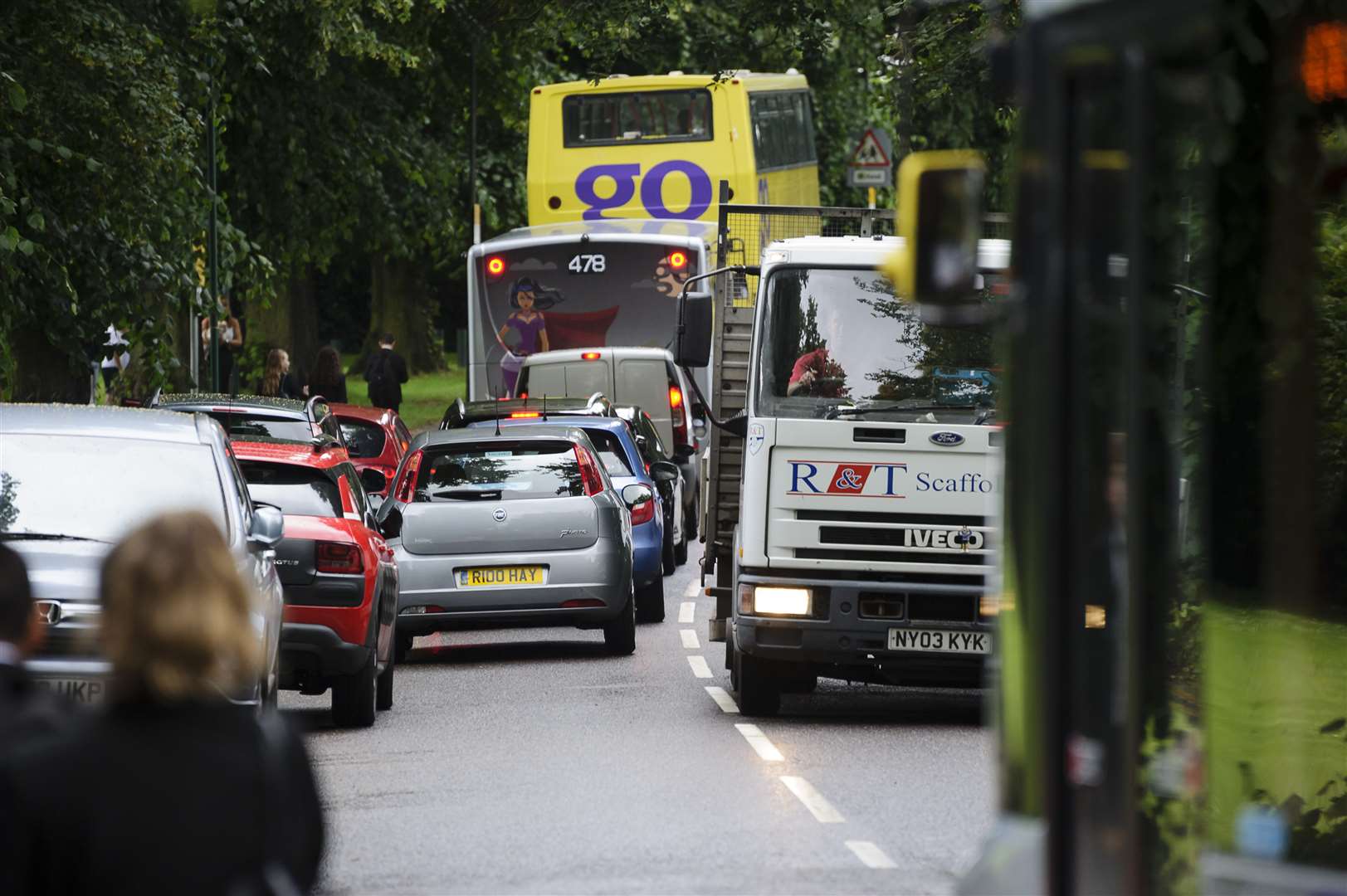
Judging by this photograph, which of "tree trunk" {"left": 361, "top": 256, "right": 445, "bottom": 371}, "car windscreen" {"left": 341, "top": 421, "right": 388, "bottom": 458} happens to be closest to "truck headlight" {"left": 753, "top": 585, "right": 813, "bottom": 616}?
"car windscreen" {"left": 341, "top": 421, "right": 388, "bottom": 458}

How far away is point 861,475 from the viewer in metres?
14.3

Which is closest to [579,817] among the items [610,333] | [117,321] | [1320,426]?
[1320,426]

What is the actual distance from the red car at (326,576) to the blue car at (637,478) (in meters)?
5.79

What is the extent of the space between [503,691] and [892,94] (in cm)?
697

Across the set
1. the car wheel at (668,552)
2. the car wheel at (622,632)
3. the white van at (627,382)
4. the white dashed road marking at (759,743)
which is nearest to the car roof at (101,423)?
the white dashed road marking at (759,743)

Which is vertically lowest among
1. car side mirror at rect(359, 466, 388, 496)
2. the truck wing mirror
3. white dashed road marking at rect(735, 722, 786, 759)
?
white dashed road marking at rect(735, 722, 786, 759)

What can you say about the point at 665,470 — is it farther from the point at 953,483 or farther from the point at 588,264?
the point at 588,264

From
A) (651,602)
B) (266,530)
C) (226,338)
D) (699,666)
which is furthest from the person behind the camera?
(226,338)

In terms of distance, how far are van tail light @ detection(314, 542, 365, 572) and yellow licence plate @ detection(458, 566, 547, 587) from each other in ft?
12.7

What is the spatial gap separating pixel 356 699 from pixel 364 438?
11.1m

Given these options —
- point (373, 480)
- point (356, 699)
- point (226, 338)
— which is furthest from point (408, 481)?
point (226, 338)

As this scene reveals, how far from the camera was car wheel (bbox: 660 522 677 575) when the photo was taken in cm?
2586

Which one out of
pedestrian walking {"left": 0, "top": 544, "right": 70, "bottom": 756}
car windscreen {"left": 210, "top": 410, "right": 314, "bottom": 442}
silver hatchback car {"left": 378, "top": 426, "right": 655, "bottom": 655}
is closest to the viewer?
pedestrian walking {"left": 0, "top": 544, "right": 70, "bottom": 756}

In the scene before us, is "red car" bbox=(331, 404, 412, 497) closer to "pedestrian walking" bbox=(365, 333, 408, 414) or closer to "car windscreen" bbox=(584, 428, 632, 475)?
"car windscreen" bbox=(584, 428, 632, 475)
